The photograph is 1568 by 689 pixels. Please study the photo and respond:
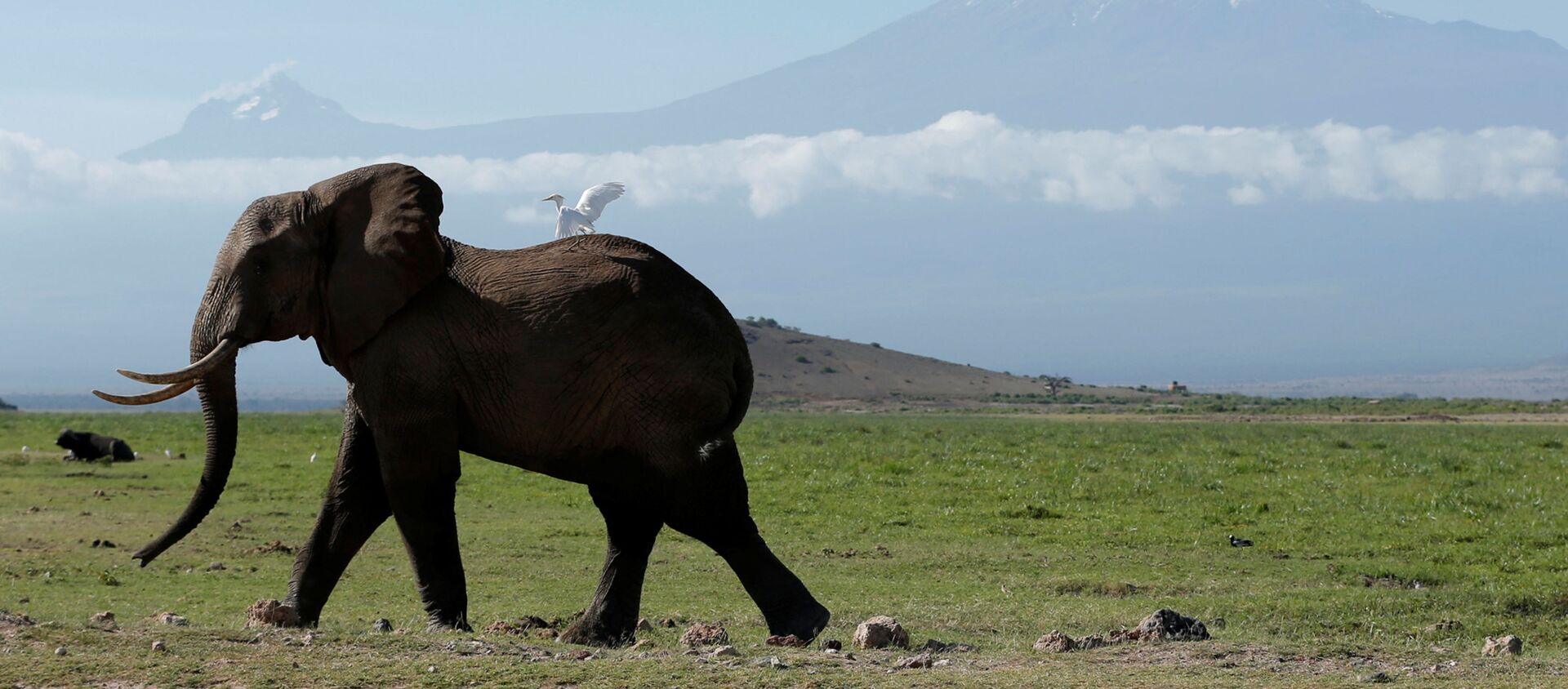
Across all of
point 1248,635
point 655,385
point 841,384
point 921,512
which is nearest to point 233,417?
point 655,385

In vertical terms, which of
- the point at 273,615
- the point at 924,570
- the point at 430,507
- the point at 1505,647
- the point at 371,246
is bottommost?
the point at 924,570

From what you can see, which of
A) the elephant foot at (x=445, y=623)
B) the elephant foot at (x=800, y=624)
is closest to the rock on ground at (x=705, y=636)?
the elephant foot at (x=800, y=624)

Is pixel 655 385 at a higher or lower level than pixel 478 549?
higher

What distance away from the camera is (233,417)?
10.3m

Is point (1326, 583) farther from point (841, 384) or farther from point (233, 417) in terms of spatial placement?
point (841, 384)

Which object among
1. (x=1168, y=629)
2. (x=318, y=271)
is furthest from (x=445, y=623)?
(x=1168, y=629)

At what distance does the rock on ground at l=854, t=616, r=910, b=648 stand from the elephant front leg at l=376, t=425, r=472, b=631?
7.88ft

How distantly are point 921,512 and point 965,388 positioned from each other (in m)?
97.8

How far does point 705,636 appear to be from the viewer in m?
9.37

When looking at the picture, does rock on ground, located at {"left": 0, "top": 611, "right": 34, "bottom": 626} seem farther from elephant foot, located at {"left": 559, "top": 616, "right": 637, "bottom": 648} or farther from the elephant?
elephant foot, located at {"left": 559, "top": 616, "right": 637, "bottom": 648}

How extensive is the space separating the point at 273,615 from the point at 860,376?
108068 millimetres

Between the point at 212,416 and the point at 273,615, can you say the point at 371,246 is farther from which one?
the point at 273,615

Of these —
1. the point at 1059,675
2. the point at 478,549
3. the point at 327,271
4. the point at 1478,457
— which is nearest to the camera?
the point at 1059,675

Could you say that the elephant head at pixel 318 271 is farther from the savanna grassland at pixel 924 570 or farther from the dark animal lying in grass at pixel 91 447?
the dark animal lying in grass at pixel 91 447
